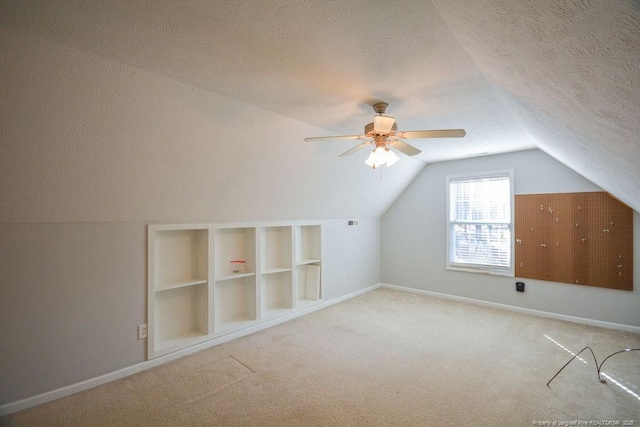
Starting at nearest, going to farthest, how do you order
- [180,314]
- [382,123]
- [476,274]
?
[382,123] → [180,314] → [476,274]

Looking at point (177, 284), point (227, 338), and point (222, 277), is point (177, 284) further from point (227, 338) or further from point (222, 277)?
point (227, 338)

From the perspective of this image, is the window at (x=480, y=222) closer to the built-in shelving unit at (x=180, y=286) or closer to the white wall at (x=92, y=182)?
the white wall at (x=92, y=182)

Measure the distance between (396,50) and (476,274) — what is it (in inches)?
162

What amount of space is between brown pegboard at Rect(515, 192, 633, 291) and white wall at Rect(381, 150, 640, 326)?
10cm

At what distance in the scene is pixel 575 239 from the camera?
381cm

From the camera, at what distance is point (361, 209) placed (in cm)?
507

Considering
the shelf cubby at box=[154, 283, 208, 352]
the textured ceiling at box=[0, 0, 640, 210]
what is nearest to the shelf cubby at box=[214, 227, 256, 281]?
the shelf cubby at box=[154, 283, 208, 352]

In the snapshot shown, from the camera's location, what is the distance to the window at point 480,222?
4.36m

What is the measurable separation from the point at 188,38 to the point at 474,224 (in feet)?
15.2

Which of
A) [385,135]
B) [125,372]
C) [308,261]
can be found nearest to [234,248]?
[308,261]

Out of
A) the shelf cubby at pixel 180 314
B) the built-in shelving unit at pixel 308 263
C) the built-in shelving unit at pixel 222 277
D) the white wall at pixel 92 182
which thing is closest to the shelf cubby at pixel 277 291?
the built-in shelving unit at pixel 222 277

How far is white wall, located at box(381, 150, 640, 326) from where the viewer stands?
143 inches

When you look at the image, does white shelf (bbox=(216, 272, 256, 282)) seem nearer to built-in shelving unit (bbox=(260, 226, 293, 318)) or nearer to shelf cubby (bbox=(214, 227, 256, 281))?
shelf cubby (bbox=(214, 227, 256, 281))

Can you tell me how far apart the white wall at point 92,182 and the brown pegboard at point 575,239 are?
135 inches
